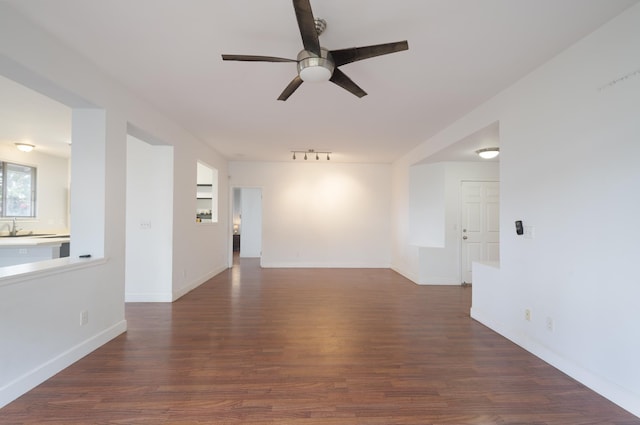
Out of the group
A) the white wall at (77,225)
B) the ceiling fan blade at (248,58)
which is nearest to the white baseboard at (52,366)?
the white wall at (77,225)

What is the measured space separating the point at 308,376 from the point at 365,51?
2.41 metres

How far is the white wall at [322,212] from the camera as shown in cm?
723

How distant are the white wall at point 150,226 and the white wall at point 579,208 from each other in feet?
14.3

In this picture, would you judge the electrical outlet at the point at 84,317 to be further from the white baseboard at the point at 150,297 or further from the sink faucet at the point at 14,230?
the sink faucet at the point at 14,230

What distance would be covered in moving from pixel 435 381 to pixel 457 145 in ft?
10.9

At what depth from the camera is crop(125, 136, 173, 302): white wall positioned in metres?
4.24

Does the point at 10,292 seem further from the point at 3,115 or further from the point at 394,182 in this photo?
the point at 394,182

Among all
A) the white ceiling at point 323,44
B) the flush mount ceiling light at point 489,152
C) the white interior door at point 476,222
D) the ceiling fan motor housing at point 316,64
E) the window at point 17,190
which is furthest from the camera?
the white interior door at point 476,222

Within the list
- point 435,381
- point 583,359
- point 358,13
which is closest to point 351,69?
point 358,13

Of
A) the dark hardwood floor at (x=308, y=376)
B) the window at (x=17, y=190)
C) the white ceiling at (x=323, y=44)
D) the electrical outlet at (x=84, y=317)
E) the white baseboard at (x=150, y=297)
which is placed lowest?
the dark hardwood floor at (x=308, y=376)

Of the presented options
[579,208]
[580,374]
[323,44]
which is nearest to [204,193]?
[323,44]

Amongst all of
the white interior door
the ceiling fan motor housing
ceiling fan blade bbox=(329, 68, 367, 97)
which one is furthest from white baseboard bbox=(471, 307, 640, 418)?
the ceiling fan motor housing

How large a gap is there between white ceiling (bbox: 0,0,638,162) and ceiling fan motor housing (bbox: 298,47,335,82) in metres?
0.24

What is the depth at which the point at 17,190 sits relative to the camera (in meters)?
5.64
